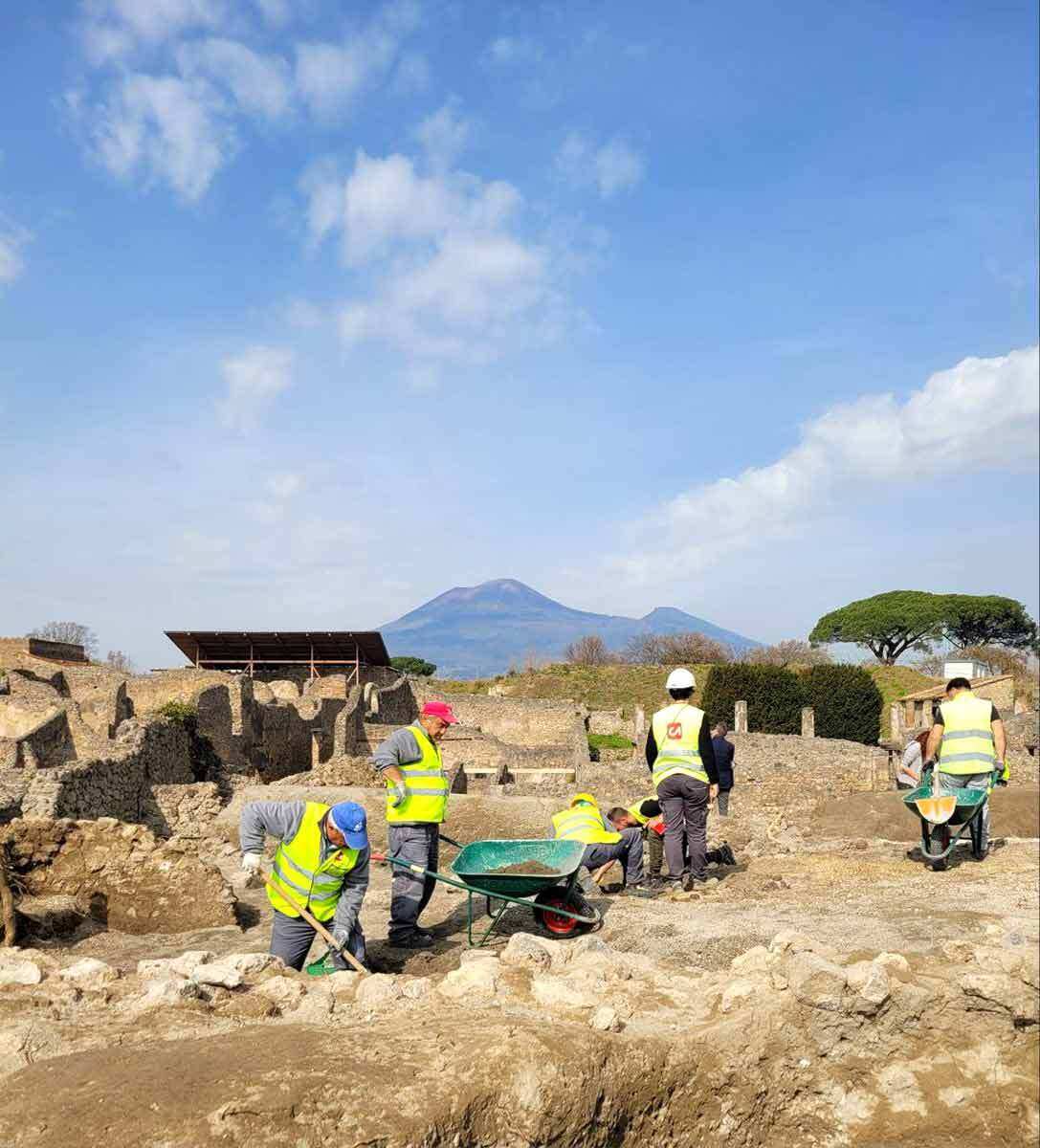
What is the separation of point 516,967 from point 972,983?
232 cm

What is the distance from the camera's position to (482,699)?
44469 millimetres

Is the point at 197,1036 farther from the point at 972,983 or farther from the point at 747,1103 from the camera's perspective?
the point at 972,983

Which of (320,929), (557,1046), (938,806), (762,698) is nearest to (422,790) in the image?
(320,929)

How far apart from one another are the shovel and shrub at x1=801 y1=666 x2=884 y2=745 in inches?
1285

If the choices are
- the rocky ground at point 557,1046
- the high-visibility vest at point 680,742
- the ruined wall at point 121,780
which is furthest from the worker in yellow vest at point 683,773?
the ruined wall at point 121,780

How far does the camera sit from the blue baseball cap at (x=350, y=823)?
19.5 ft

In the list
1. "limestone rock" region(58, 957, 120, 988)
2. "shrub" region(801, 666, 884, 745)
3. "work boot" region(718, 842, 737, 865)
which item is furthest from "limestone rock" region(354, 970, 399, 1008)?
"shrub" region(801, 666, 884, 745)

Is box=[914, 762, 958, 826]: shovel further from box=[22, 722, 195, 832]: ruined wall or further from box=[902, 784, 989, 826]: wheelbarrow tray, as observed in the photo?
box=[22, 722, 195, 832]: ruined wall

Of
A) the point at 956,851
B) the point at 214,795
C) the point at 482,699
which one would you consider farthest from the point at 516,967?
the point at 482,699

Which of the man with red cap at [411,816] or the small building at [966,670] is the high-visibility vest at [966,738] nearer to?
the man with red cap at [411,816]

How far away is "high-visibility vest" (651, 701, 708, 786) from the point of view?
7.80m

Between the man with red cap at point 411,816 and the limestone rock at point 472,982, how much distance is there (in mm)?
2177

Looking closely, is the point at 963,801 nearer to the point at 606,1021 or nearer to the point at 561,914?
the point at 561,914

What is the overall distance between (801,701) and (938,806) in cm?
3352
